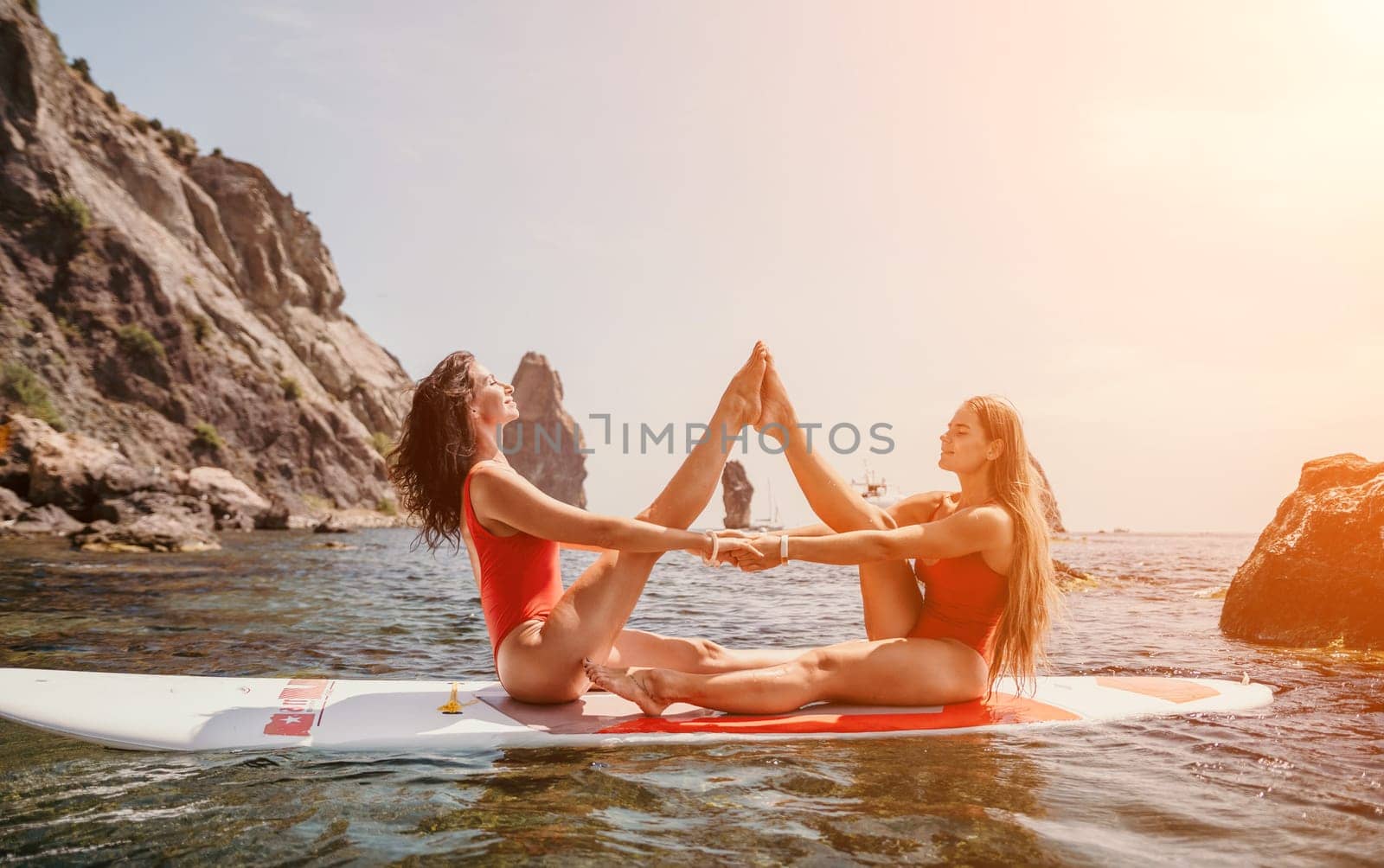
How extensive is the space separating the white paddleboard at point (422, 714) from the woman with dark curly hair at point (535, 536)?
1.09 ft

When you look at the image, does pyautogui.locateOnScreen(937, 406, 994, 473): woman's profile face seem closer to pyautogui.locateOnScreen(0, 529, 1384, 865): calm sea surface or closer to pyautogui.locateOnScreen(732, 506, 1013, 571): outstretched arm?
pyautogui.locateOnScreen(732, 506, 1013, 571): outstretched arm

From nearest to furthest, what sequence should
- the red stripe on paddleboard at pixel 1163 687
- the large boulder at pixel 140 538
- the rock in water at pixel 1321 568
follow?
1. the red stripe on paddleboard at pixel 1163 687
2. the rock in water at pixel 1321 568
3. the large boulder at pixel 140 538

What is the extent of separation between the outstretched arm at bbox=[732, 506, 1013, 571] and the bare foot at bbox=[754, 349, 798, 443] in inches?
38.1

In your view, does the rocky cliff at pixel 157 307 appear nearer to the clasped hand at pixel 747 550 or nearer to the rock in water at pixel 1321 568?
the clasped hand at pixel 747 550

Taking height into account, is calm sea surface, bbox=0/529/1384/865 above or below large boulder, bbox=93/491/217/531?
below

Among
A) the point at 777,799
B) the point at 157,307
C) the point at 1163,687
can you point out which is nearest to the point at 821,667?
the point at 777,799

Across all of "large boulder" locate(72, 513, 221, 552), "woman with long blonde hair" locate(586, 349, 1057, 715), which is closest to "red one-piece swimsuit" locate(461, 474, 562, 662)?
"woman with long blonde hair" locate(586, 349, 1057, 715)

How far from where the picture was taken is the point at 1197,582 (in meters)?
21.0

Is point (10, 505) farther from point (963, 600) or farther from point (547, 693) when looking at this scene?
point (963, 600)

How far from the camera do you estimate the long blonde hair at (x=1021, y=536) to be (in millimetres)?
5398

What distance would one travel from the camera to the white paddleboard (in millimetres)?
5070

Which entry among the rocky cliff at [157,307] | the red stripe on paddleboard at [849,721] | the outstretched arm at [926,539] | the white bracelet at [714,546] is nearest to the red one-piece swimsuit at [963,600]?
the outstretched arm at [926,539]

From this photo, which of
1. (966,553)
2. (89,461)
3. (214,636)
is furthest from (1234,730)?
(89,461)

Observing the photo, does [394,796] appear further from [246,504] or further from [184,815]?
[246,504]
